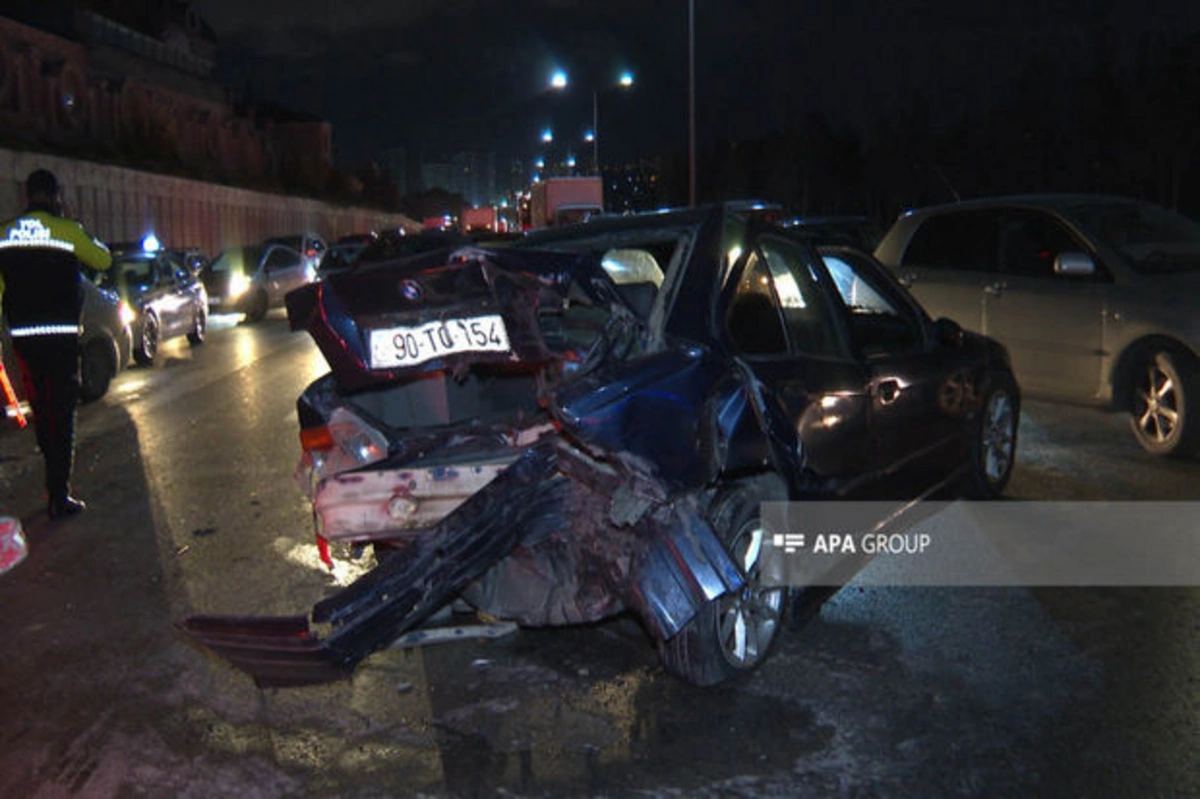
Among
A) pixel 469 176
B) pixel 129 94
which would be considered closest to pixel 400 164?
pixel 469 176

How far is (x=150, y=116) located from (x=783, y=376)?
41532 mm

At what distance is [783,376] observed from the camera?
4414 mm

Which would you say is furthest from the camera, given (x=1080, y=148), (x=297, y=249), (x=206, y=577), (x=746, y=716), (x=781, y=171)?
(x=781, y=171)

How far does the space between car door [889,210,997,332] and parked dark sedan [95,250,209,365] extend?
9147mm

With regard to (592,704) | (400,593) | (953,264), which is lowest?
(592,704)

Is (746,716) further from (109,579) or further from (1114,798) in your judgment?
(109,579)

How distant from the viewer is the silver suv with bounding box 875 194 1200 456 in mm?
7430

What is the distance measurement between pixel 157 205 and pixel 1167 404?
33.4 meters

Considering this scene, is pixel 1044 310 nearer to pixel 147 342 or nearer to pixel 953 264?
pixel 953 264

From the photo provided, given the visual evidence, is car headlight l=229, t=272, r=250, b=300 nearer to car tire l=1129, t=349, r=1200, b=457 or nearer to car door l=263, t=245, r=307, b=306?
car door l=263, t=245, r=307, b=306

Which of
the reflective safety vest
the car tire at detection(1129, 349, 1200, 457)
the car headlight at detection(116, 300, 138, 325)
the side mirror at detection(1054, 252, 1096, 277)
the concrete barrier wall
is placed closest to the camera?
the reflective safety vest

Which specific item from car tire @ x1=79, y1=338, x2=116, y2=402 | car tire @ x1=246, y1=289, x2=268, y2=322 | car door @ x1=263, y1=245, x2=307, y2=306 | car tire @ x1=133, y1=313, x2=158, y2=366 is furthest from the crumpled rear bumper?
car door @ x1=263, y1=245, x2=307, y2=306

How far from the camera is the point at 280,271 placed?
78.6 ft

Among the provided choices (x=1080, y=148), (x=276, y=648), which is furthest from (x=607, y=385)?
(x=1080, y=148)
